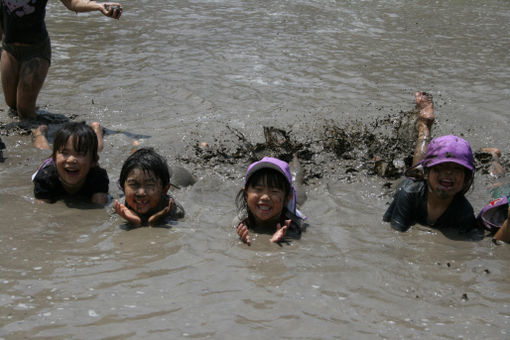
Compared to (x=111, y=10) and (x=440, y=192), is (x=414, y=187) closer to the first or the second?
(x=440, y=192)

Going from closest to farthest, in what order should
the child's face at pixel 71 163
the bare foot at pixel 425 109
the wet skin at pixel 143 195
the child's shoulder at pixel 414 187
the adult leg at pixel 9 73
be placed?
1. the wet skin at pixel 143 195
2. the child's shoulder at pixel 414 187
3. the child's face at pixel 71 163
4. the bare foot at pixel 425 109
5. the adult leg at pixel 9 73

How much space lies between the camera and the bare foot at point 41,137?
620 centimetres

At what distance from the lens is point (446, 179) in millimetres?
4504

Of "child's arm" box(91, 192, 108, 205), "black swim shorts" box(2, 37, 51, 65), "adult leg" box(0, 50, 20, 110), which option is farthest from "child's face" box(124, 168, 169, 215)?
"adult leg" box(0, 50, 20, 110)

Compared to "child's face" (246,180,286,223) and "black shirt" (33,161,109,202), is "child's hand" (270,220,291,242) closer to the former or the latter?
"child's face" (246,180,286,223)

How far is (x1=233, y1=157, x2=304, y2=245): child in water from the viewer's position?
176 inches

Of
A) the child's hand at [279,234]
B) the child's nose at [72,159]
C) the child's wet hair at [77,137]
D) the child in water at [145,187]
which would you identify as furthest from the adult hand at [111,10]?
the child's hand at [279,234]

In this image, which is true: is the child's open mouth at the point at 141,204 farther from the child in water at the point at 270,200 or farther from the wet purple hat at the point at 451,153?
the wet purple hat at the point at 451,153

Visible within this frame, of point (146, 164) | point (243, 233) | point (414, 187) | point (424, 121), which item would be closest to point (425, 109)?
point (424, 121)

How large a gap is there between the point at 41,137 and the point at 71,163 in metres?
1.72

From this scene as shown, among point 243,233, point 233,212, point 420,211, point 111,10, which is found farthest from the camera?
point 111,10

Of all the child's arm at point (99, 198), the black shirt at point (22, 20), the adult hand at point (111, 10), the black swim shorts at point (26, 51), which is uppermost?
the adult hand at point (111, 10)

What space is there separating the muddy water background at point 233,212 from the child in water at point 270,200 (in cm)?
16

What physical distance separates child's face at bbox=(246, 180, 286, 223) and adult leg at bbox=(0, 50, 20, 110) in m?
3.85
